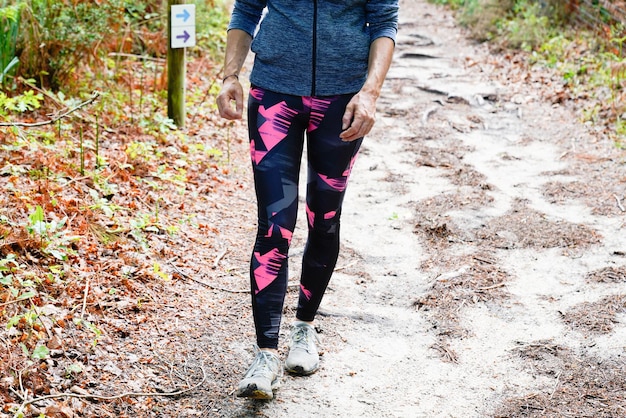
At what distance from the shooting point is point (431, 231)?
506 cm

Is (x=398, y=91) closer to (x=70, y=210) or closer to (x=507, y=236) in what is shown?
(x=507, y=236)

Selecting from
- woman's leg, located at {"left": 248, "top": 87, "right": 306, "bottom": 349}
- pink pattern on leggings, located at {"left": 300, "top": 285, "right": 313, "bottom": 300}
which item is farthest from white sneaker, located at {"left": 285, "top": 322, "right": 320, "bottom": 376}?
woman's leg, located at {"left": 248, "top": 87, "right": 306, "bottom": 349}

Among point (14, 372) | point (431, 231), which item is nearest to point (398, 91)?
point (431, 231)

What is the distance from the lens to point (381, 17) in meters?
2.79

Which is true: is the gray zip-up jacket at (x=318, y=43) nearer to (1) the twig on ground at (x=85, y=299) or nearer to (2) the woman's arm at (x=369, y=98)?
(2) the woman's arm at (x=369, y=98)

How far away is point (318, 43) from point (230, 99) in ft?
1.42

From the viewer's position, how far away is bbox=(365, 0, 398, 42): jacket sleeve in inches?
110

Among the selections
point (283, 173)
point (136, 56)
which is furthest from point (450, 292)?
point (136, 56)

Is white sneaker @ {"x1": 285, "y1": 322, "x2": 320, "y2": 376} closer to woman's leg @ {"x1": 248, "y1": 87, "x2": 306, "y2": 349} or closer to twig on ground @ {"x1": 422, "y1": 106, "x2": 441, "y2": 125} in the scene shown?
woman's leg @ {"x1": 248, "y1": 87, "x2": 306, "y2": 349}

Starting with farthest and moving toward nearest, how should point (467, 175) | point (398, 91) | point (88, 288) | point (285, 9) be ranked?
1. point (398, 91)
2. point (467, 175)
3. point (88, 288)
4. point (285, 9)

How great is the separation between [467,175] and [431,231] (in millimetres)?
1409

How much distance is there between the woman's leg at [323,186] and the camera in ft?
9.22

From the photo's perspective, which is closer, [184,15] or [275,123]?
[275,123]

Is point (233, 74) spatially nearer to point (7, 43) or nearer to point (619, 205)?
point (7, 43)
